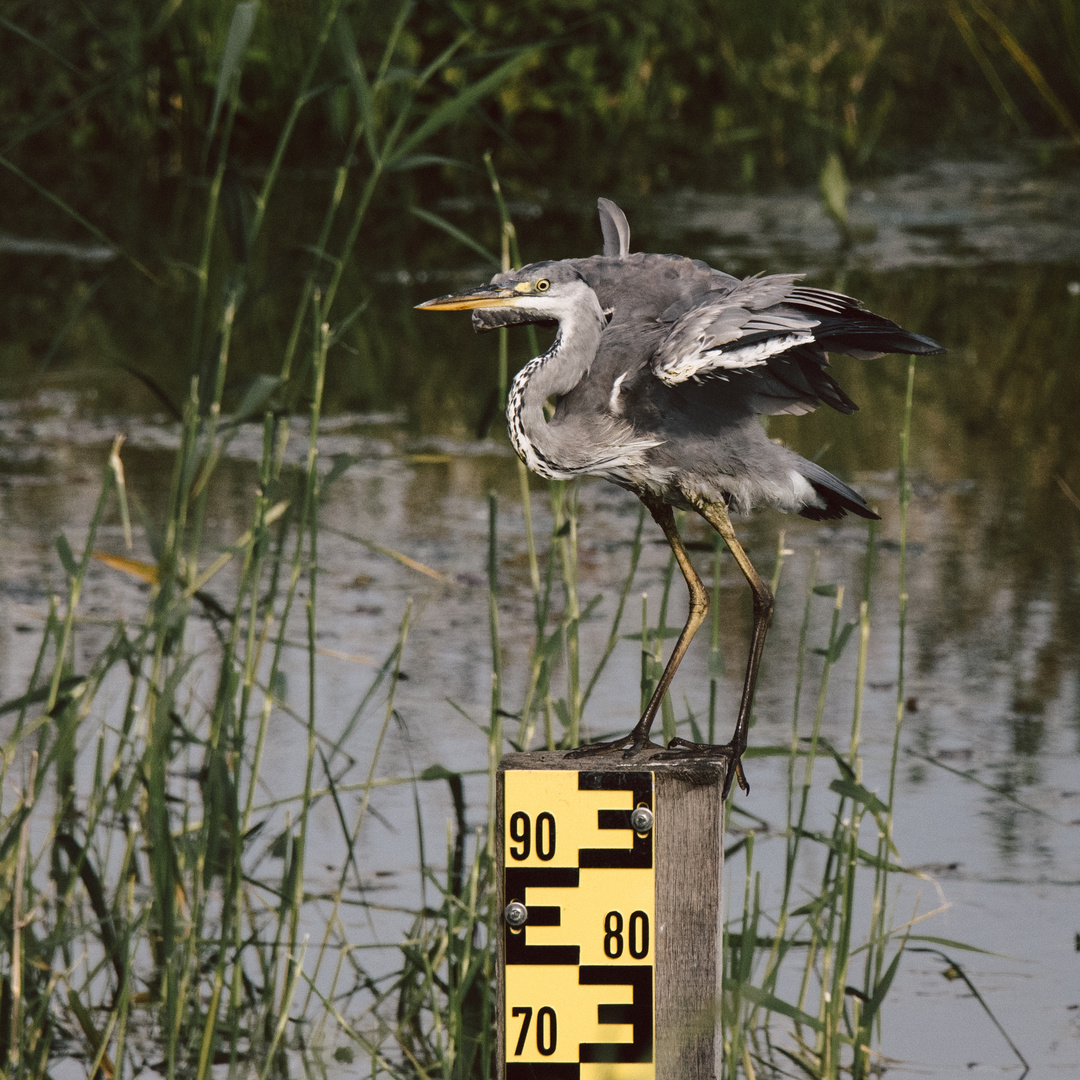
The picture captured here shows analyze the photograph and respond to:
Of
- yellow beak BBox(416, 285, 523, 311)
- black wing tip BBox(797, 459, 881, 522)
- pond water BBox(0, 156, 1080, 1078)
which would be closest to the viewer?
yellow beak BBox(416, 285, 523, 311)

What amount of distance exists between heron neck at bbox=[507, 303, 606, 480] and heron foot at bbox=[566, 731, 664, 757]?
45 centimetres

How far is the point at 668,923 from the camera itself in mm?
2604

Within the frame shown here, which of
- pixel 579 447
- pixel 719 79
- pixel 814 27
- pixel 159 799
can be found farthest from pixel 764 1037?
pixel 719 79

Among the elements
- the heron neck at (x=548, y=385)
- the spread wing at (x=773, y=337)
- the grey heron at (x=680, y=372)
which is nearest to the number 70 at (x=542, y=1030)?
the grey heron at (x=680, y=372)

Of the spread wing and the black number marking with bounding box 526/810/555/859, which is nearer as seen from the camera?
the spread wing

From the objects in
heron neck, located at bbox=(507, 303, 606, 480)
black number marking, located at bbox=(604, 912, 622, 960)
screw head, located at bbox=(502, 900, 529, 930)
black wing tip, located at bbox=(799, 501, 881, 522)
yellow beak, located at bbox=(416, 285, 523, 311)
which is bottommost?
black number marking, located at bbox=(604, 912, 622, 960)

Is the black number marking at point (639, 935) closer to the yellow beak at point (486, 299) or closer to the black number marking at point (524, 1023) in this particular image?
the black number marking at point (524, 1023)

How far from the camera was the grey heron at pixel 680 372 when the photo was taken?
7.69 feet

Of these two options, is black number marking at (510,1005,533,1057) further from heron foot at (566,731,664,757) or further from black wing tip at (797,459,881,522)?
black wing tip at (797,459,881,522)

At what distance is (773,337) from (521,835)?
2.42 feet

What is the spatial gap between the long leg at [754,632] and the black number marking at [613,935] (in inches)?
9.0

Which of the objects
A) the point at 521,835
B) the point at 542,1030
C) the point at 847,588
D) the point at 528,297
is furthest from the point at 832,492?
the point at 847,588

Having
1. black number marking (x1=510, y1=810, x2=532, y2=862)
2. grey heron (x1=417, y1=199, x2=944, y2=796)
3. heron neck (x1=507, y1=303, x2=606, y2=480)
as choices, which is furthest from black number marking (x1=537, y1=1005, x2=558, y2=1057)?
heron neck (x1=507, y1=303, x2=606, y2=480)

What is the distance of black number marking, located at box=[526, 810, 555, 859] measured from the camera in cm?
258
